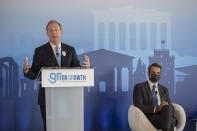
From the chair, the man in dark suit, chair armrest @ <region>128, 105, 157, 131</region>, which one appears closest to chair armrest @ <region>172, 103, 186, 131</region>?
the chair

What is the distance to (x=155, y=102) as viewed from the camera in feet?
15.2

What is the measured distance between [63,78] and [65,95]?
22cm

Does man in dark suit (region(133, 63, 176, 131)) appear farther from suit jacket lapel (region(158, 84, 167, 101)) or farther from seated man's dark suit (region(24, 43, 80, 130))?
seated man's dark suit (region(24, 43, 80, 130))

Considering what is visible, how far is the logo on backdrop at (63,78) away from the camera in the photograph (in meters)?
3.44

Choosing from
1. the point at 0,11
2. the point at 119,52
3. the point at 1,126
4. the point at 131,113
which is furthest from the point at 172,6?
the point at 1,126

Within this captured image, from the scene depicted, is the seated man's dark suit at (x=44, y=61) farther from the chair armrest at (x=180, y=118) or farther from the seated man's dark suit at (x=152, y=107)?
the chair armrest at (x=180, y=118)

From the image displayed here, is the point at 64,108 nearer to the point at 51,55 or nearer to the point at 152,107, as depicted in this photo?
the point at 51,55

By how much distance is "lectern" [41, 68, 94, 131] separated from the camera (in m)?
3.45

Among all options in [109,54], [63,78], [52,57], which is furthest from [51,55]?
[109,54]

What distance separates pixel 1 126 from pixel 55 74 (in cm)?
222

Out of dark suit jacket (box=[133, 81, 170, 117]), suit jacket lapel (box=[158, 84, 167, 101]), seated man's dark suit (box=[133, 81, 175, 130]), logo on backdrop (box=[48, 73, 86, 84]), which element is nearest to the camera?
logo on backdrop (box=[48, 73, 86, 84])

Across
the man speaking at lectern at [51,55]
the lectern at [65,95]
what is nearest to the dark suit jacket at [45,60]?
the man speaking at lectern at [51,55]

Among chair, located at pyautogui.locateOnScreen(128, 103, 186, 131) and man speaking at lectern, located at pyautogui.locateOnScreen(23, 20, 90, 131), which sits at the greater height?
man speaking at lectern, located at pyautogui.locateOnScreen(23, 20, 90, 131)

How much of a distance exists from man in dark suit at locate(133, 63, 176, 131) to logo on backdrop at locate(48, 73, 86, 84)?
4.43ft
